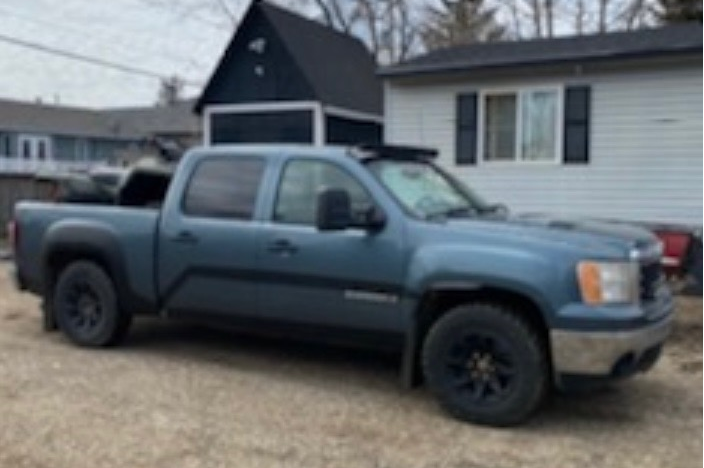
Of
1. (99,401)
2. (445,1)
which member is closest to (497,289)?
(445,1)

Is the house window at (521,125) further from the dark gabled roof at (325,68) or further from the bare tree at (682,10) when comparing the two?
the bare tree at (682,10)

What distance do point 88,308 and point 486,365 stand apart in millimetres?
3127

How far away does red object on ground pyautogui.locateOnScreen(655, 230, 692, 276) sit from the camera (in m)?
4.93

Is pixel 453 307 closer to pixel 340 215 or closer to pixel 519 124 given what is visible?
pixel 340 215

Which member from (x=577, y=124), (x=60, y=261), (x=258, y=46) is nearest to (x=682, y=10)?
(x=60, y=261)

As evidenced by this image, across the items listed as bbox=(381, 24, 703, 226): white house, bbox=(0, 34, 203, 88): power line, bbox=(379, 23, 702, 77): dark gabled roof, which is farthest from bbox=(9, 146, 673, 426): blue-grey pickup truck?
bbox=(381, 24, 703, 226): white house

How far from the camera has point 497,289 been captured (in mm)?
4988

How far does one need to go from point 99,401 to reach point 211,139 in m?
11.0

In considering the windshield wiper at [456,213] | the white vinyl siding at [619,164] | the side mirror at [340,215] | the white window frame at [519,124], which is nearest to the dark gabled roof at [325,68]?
the white vinyl siding at [619,164]

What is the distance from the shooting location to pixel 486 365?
508 centimetres

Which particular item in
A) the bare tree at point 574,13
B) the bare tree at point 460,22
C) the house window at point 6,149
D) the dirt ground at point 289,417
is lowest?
the dirt ground at point 289,417

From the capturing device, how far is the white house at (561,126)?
410 inches

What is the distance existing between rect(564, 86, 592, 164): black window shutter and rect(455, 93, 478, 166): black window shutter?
137cm

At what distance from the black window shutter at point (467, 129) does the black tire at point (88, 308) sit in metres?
6.91
